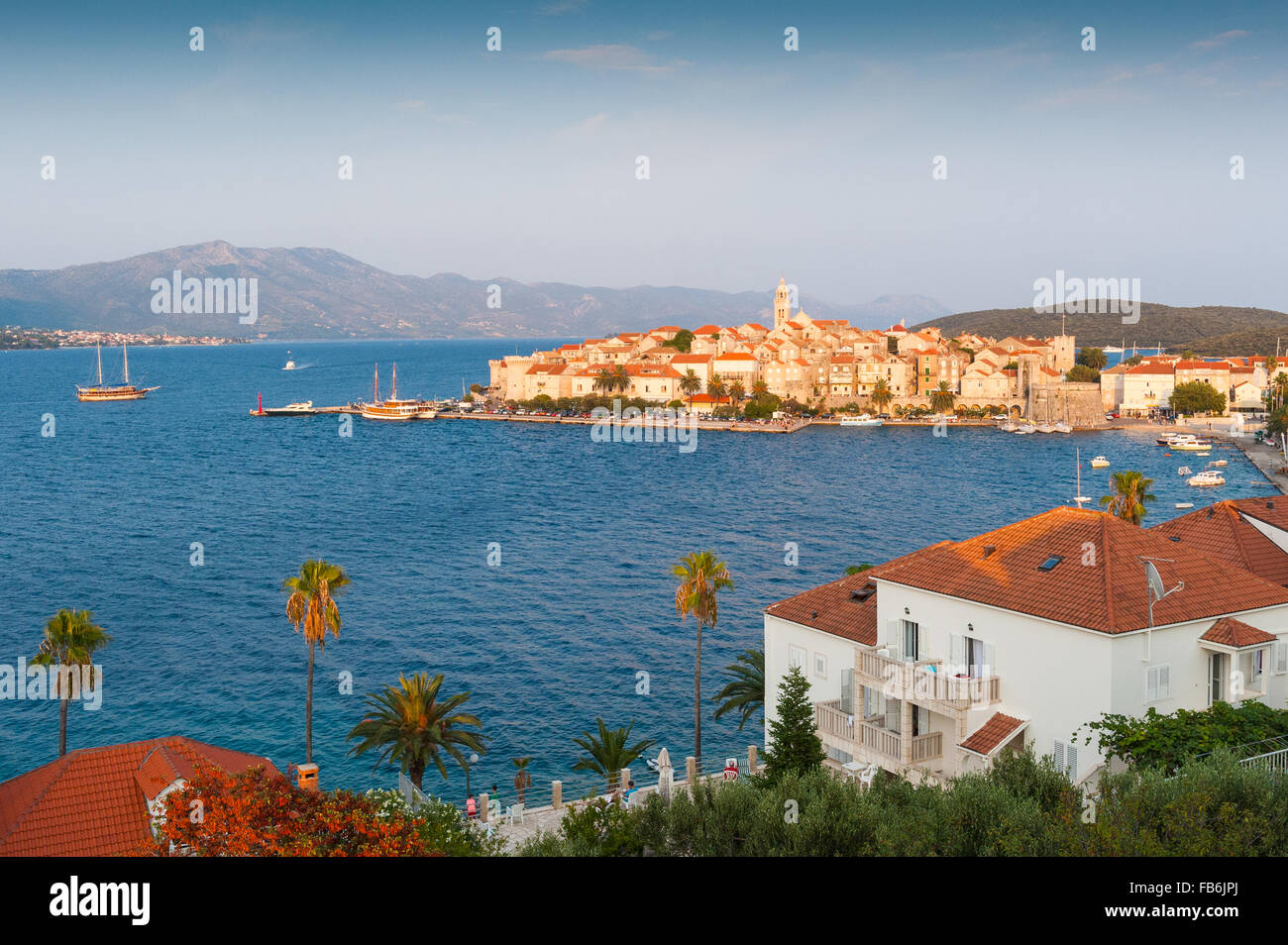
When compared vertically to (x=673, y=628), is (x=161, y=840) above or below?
above

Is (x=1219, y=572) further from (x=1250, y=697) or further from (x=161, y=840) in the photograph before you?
(x=161, y=840)

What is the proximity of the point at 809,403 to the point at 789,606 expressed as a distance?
12967 cm

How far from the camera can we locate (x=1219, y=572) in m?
16.8

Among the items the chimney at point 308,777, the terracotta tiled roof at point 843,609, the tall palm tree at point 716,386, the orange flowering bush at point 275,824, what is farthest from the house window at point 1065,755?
the tall palm tree at point 716,386

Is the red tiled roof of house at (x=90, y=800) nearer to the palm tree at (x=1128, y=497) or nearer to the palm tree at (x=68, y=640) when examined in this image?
the palm tree at (x=68, y=640)

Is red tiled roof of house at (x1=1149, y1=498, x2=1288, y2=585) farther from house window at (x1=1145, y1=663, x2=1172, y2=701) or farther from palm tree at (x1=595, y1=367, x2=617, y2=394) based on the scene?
palm tree at (x1=595, y1=367, x2=617, y2=394)

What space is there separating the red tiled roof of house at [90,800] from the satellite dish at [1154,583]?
14752 millimetres

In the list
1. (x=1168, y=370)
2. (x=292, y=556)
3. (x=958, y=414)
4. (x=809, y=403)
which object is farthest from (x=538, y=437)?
(x=1168, y=370)

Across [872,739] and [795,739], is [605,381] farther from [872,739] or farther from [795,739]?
[795,739]

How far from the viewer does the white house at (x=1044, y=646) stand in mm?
15094

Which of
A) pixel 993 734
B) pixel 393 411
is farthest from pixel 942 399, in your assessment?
pixel 993 734

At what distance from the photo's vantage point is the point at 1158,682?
50.1ft

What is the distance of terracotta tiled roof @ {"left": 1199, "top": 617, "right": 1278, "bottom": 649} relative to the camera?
15.3 m

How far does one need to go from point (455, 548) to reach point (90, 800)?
42640 millimetres
